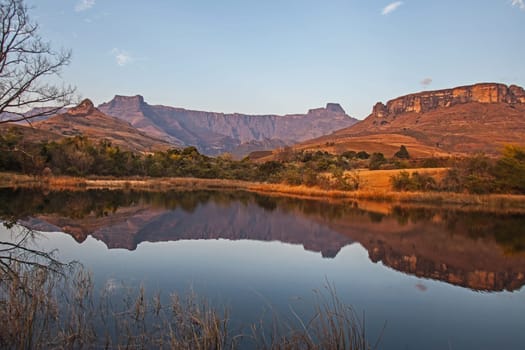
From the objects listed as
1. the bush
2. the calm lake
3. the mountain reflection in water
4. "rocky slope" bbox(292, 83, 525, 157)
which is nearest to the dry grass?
the bush

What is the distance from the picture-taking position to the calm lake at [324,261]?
9.51 meters

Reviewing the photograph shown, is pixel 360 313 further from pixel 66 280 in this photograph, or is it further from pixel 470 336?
pixel 66 280

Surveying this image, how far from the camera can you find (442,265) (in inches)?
611

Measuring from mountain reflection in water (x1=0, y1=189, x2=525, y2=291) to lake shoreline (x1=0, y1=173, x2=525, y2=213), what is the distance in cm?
615

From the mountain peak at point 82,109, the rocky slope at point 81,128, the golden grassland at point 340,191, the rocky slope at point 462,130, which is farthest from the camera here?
the rocky slope at point 462,130

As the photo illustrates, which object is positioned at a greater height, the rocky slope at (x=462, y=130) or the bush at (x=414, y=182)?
the rocky slope at (x=462, y=130)

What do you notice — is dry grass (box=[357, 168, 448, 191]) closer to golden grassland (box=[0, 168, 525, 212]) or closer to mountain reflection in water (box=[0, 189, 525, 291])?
golden grassland (box=[0, 168, 525, 212])

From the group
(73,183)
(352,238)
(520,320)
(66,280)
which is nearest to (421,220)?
(352,238)

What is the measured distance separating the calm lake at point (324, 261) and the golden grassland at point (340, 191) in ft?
27.7

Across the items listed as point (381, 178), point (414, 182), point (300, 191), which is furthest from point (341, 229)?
point (381, 178)

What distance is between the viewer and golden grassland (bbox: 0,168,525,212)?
1495 inches

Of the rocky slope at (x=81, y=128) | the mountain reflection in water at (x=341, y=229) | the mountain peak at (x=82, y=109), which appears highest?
the rocky slope at (x=81, y=128)

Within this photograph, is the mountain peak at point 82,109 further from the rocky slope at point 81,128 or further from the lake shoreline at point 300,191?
the lake shoreline at point 300,191

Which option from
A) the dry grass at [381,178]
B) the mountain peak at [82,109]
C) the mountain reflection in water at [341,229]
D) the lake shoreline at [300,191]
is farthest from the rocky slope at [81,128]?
the dry grass at [381,178]
